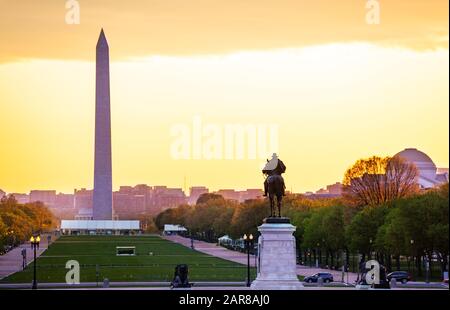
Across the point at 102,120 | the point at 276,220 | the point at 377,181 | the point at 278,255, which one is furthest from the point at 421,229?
the point at 102,120

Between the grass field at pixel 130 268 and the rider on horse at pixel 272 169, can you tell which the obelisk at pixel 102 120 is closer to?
the grass field at pixel 130 268

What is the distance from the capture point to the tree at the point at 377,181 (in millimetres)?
119438

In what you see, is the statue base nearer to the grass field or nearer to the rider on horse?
the rider on horse

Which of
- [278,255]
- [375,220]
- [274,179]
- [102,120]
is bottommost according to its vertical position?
[278,255]

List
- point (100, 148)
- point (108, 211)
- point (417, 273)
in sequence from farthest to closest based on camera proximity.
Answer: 1. point (108, 211)
2. point (100, 148)
3. point (417, 273)

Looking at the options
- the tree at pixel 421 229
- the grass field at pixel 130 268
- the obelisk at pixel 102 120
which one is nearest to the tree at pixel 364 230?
the tree at pixel 421 229

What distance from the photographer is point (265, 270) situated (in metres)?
51.7

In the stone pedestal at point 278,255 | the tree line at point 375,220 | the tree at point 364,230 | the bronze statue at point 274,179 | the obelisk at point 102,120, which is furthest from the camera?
the obelisk at point 102,120

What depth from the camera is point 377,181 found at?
397 ft

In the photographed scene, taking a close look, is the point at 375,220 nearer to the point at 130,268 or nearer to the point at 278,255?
the point at 130,268

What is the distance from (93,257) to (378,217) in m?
28.7

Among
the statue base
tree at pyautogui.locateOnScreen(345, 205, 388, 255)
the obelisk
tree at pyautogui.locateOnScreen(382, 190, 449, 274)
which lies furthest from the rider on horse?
the obelisk
